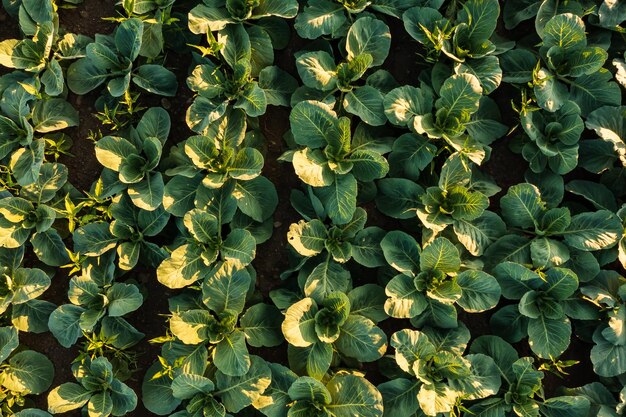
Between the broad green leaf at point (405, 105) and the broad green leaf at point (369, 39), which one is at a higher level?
the broad green leaf at point (369, 39)

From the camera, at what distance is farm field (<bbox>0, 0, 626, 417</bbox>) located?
10.8ft

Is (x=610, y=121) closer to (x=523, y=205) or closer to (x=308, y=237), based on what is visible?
(x=523, y=205)

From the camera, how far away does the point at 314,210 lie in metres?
3.52

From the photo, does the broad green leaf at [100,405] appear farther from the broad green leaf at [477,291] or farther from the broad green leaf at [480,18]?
the broad green leaf at [480,18]

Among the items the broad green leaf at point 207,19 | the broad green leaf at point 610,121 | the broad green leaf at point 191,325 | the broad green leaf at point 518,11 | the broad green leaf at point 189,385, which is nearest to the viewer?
the broad green leaf at point 189,385

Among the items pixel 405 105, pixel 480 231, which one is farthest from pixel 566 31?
pixel 480 231

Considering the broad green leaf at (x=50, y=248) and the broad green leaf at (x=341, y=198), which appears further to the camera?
the broad green leaf at (x=50, y=248)

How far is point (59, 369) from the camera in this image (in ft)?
11.9

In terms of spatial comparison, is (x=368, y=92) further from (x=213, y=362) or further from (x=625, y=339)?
(x=625, y=339)

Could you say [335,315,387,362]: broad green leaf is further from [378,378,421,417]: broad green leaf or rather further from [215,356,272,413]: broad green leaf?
[215,356,272,413]: broad green leaf

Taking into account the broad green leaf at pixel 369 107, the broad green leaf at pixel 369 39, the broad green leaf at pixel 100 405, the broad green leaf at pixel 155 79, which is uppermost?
the broad green leaf at pixel 369 39

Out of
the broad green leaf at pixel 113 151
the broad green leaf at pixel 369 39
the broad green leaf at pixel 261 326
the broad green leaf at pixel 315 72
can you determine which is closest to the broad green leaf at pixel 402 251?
the broad green leaf at pixel 261 326

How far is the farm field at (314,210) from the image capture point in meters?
3.30

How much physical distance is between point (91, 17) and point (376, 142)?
214 cm
